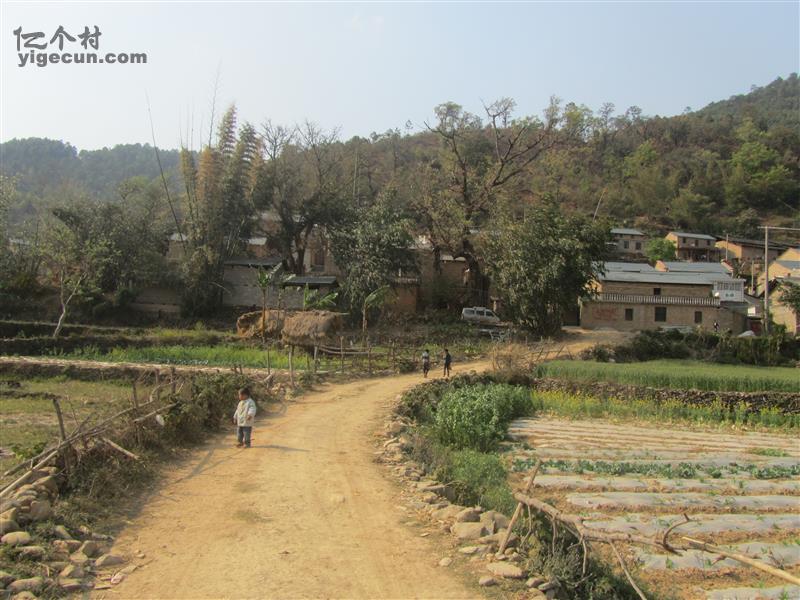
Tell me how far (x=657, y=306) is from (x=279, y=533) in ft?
121

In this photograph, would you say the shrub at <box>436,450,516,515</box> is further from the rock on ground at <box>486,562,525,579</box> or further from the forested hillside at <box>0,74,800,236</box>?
the forested hillside at <box>0,74,800,236</box>

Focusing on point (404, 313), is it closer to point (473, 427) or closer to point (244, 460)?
point (473, 427)

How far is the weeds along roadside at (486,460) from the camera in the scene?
23.2 ft

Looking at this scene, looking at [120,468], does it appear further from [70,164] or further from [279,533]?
[70,164]

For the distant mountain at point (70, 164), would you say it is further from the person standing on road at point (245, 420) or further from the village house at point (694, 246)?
the person standing on road at point (245, 420)

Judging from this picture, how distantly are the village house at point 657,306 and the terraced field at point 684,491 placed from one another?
21579 mm

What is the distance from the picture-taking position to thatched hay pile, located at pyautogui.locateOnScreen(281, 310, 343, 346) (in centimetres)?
2514

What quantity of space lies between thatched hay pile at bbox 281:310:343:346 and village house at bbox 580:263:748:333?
19921 millimetres

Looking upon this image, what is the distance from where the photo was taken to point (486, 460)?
→ 509 inches

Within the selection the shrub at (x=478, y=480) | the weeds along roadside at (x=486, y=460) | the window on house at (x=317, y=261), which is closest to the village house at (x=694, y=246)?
the window on house at (x=317, y=261)

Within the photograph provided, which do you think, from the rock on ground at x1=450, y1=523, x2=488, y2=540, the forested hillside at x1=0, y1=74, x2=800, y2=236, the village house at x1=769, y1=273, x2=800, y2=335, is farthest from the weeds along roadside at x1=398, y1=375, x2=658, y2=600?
the forested hillside at x1=0, y1=74, x2=800, y2=236

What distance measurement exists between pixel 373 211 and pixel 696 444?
24886mm

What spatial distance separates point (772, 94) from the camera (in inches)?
6048

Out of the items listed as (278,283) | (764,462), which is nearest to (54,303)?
(278,283)
